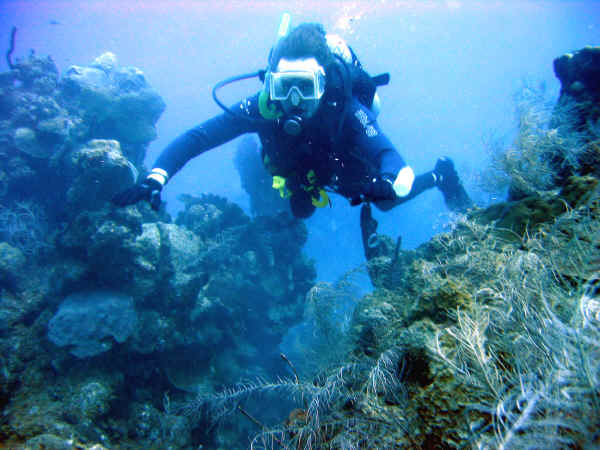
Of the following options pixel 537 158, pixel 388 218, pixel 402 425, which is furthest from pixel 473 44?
pixel 402 425

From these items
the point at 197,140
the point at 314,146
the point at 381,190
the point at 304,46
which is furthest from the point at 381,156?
the point at 197,140

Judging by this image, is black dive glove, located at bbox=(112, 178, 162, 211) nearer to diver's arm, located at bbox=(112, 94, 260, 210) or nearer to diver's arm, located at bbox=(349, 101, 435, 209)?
diver's arm, located at bbox=(112, 94, 260, 210)

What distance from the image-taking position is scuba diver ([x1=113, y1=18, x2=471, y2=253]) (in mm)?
3686

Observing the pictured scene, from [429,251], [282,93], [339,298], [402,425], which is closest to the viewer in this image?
[402,425]

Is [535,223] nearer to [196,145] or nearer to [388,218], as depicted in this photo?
[196,145]

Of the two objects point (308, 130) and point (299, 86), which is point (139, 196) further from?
point (299, 86)

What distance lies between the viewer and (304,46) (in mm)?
3969

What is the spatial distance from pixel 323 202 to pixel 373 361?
260 cm

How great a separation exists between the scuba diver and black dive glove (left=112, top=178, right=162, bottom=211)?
1 cm

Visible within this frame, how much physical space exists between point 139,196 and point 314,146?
2.41m

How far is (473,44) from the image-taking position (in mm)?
68875

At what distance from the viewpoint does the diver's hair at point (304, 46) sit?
3.97 meters

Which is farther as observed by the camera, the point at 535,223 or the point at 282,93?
the point at 282,93

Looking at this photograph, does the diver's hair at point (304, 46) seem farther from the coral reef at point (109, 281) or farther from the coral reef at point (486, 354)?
the coral reef at point (109, 281)
